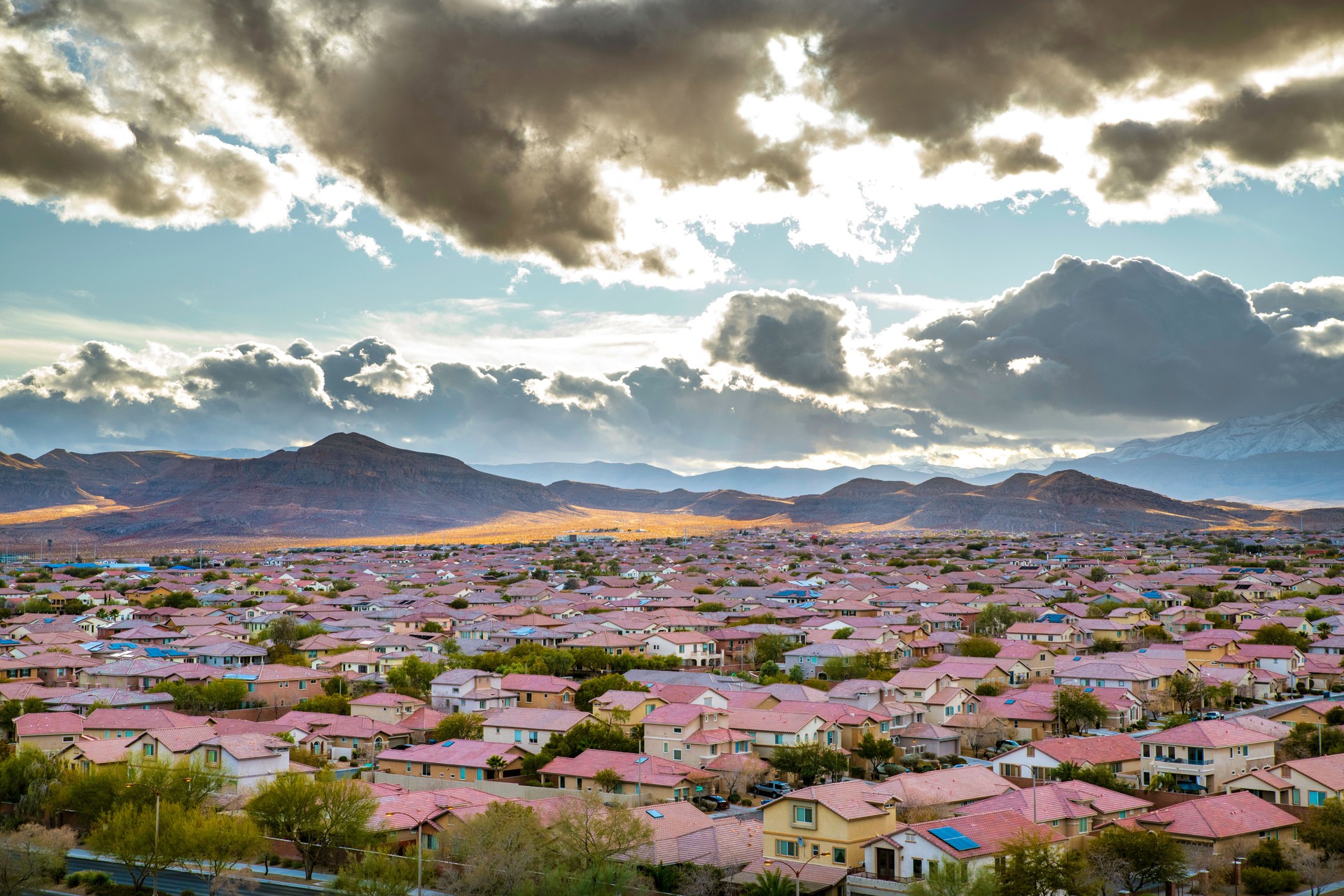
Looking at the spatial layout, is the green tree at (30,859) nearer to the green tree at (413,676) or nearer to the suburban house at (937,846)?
the suburban house at (937,846)

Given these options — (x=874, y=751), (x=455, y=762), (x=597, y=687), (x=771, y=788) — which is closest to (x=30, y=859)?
(x=455, y=762)

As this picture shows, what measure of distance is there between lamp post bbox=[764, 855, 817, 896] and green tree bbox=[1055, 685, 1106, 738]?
24755 mm

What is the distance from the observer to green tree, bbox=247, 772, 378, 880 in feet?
125

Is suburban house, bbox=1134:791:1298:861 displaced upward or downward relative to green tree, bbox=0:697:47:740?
upward

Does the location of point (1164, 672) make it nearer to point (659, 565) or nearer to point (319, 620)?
point (319, 620)

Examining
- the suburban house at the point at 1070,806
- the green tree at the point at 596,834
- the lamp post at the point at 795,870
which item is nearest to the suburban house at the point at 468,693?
the green tree at the point at 596,834

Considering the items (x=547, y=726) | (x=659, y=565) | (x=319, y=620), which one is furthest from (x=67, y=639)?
(x=659, y=565)

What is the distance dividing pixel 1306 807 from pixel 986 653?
3641 cm

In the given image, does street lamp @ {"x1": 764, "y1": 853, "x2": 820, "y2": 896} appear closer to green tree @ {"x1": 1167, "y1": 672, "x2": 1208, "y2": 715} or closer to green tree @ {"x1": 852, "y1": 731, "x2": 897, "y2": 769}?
green tree @ {"x1": 852, "y1": 731, "x2": 897, "y2": 769}

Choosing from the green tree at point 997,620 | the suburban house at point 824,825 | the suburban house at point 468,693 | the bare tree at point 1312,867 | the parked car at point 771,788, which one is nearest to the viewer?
the bare tree at point 1312,867

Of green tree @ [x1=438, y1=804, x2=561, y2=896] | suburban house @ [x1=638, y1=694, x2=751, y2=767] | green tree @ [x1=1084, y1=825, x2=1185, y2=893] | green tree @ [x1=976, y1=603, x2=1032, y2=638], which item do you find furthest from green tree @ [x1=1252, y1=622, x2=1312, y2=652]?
green tree @ [x1=438, y1=804, x2=561, y2=896]

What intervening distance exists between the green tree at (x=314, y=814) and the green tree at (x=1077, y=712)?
108 ft

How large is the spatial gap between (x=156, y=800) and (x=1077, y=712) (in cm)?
3938

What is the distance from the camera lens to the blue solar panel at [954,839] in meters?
33.5
